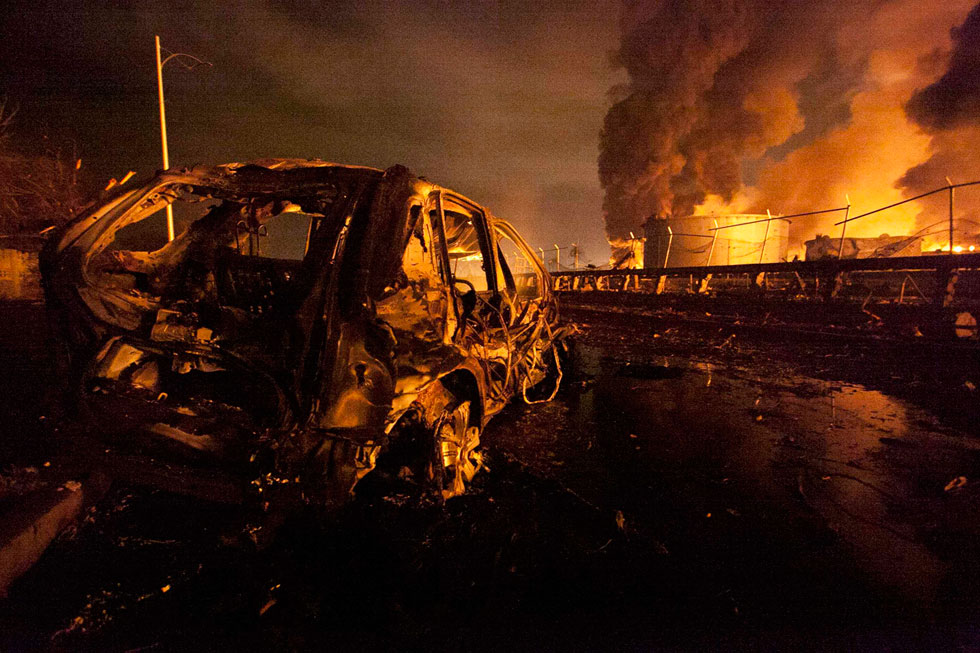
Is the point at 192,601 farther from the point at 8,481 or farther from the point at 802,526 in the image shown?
the point at 802,526

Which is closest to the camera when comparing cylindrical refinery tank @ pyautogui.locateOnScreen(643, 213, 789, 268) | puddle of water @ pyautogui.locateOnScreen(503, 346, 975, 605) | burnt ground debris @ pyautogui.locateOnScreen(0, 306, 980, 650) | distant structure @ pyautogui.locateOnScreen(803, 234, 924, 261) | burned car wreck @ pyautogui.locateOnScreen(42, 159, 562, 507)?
burnt ground debris @ pyautogui.locateOnScreen(0, 306, 980, 650)

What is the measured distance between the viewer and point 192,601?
1590 mm

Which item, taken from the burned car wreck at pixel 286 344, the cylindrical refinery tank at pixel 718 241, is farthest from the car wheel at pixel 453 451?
the cylindrical refinery tank at pixel 718 241

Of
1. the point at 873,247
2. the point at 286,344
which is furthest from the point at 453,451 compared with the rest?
the point at 873,247

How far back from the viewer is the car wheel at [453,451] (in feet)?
7.13

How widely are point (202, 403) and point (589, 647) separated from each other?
1.86 metres

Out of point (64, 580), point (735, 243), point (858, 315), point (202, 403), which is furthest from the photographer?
point (735, 243)

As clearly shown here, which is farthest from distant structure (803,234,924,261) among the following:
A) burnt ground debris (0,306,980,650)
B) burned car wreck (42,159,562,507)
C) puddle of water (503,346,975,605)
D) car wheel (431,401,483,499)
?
burned car wreck (42,159,562,507)

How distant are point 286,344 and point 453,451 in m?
1.10

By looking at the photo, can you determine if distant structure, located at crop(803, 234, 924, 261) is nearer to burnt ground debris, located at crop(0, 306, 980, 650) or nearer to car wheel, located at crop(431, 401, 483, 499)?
burnt ground debris, located at crop(0, 306, 980, 650)

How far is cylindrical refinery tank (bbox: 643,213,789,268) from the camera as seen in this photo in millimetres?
21047

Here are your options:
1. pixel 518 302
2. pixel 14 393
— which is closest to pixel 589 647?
pixel 518 302

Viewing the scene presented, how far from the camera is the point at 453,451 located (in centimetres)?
234

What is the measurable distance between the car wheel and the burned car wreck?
12mm
